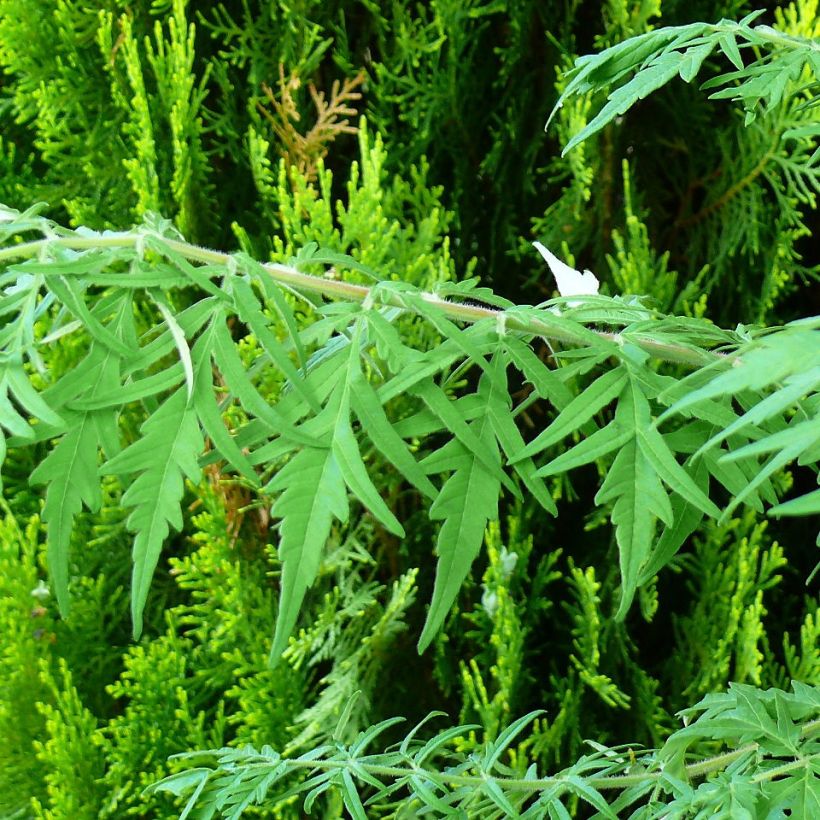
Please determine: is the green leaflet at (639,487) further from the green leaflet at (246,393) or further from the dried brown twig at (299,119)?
the dried brown twig at (299,119)

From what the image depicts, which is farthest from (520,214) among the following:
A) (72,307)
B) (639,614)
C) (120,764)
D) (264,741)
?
(72,307)

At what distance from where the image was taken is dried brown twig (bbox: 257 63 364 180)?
123 centimetres

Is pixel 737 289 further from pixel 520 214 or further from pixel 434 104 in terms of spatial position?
pixel 434 104

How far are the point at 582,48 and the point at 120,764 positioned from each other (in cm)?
125

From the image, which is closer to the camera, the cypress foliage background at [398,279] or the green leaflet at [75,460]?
the green leaflet at [75,460]

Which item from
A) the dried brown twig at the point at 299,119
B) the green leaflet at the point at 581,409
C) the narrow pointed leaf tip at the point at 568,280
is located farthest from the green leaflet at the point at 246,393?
the dried brown twig at the point at 299,119

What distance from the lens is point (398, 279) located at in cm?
105

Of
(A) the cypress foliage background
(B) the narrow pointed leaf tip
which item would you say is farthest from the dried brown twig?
(B) the narrow pointed leaf tip

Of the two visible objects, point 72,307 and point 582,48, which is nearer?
point 72,307

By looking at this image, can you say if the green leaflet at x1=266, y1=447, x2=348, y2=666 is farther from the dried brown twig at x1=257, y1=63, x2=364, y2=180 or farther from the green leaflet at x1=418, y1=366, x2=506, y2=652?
the dried brown twig at x1=257, y1=63, x2=364, y2=180

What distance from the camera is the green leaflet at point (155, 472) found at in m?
0.36

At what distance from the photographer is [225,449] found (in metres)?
0.37

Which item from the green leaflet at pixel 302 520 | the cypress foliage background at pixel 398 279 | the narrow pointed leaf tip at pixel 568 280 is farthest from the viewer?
the cypress foliage background at pixel 398 279

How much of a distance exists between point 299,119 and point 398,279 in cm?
38
